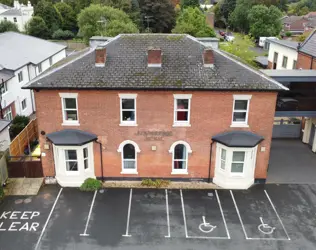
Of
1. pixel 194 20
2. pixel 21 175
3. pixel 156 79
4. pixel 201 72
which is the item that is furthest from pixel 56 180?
pixel 194 20

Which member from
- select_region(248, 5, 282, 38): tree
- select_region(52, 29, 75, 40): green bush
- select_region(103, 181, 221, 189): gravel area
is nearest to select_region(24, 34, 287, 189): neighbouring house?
select_region(103, 181, 221, 189): gravel area

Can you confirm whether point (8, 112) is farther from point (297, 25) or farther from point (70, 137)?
point (297, 25)

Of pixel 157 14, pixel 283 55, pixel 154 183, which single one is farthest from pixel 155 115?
pixel 157 14

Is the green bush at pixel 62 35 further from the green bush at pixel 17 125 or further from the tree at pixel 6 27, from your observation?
the green bush at pixel 17 125

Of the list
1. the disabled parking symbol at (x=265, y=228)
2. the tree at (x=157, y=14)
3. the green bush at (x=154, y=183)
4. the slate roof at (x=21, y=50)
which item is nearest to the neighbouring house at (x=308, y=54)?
the disabled parking symbol at (x=265, y=228)

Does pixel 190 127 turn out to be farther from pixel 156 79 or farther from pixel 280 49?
pixel 280 49

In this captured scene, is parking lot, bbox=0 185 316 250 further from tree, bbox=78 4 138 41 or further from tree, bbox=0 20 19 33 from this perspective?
tree, bbox=0 20 19 33
